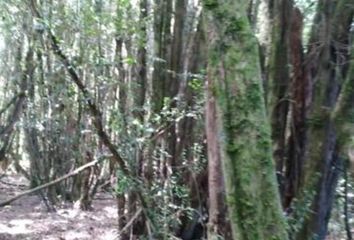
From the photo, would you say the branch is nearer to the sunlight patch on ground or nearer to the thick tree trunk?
the thick tree trunk

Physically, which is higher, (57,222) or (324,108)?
(324,108)

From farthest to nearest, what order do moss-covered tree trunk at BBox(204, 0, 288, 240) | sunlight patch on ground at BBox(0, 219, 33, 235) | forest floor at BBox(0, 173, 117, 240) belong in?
1. sunlight patch on ground at BBox(0, 219, 33, 235)
2. forest floor at BBox(0, 173, 117, 240)
3. moss-covered tree trunk at BBox(204, 0, 288, 240)

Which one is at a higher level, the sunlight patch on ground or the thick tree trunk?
the thick tree trunk

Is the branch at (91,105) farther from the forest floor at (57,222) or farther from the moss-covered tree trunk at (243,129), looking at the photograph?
the forest floor at (57,222)

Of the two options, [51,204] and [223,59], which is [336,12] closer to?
[223,59]

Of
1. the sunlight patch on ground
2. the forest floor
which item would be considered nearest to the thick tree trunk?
the forest floor

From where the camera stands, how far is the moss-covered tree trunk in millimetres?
2840

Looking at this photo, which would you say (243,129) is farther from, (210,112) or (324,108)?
(324,108)

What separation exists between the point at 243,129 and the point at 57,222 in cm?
770

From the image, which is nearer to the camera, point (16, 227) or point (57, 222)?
point (16, 227)

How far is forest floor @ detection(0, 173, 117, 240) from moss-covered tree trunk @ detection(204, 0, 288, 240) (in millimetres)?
5479

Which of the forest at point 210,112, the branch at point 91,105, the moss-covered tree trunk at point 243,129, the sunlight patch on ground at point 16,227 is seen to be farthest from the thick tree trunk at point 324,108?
the sunlight patch on ground at point 16,227

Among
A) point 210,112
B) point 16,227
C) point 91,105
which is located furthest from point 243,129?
point 16,227

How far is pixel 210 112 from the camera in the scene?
437cm
